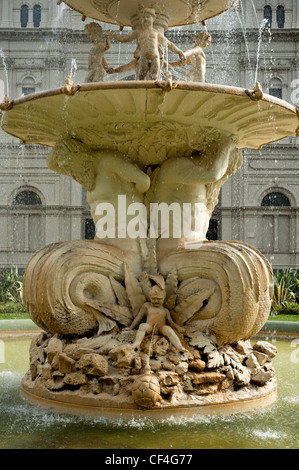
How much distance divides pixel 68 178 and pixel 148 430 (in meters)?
21.3

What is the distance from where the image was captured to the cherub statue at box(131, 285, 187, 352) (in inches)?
175

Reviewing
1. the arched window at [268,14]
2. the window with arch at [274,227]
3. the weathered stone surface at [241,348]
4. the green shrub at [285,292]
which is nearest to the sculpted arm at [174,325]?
the weathered stone surface at [241,348]

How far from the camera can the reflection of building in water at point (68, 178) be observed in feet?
77.7

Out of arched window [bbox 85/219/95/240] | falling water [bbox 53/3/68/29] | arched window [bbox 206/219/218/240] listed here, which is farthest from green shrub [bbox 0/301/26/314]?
falling water [bbox 53/3/68/29]

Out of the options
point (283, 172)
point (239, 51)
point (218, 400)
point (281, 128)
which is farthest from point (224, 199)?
point (218, 400)

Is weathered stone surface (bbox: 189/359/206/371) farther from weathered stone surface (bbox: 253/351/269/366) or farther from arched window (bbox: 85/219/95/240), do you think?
arched window (bbox: 85/219/95/240)

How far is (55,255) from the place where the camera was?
4703 mm

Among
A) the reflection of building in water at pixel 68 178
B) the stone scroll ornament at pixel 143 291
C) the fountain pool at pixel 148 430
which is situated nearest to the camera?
the fountain pool at pixel 148 430

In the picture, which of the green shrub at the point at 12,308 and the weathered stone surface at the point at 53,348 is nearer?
the weathered stone surface at the point at 53,348

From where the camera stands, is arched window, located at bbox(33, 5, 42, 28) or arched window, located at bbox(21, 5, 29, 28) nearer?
arched window, located at bbox(33, 5, 42, 28)

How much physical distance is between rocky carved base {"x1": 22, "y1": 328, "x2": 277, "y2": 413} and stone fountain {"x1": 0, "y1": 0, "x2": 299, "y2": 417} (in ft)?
0.03

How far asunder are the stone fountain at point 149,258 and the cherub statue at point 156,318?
1 cm

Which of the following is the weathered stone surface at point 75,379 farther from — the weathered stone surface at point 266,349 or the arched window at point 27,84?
the arched window at point 27,84
